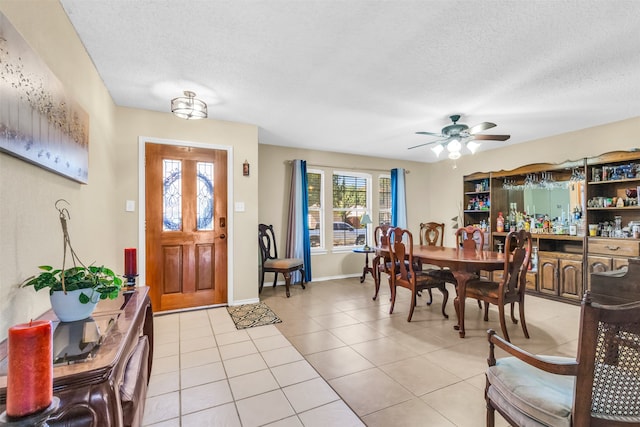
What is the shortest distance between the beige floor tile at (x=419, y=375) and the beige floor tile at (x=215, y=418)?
1163mm

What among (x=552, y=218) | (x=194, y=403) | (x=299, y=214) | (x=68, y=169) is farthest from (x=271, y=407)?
(x=552, y=218)

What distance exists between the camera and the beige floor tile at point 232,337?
2.80 metres

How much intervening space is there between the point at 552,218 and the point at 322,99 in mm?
4184

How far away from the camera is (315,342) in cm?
281

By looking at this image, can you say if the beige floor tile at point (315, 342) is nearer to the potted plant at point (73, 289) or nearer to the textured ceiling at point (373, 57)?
the potted plant at point (73, 289)

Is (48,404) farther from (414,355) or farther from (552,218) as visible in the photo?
(552,218)

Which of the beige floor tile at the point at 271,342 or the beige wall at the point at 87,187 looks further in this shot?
the beige floor tile at the point at 271,342

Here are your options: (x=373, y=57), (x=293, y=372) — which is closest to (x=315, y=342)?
(x=293, y=372)

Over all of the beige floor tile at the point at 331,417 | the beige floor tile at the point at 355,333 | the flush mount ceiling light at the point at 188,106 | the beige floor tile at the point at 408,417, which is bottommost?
the beige floor tile at the point at 355,333

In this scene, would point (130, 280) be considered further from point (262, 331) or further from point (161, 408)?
point (262, 331)

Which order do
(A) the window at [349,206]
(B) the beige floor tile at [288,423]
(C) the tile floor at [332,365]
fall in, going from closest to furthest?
(B) the beige floor tile at [288,423] → (C) the tile floor at [332,365] → (A) the window at [349,206]

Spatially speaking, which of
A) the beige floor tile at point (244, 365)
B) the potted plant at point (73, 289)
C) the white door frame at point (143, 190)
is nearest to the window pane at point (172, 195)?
the white door frame at point (143, 190)

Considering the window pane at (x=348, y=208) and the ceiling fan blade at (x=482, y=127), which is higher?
the ceiling fan blade at (x=482, y=127)

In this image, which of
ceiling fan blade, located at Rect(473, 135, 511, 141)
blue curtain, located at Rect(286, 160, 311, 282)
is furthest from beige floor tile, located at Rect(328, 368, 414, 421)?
blue curtain, located at Rect(286, 160, 311, 282)
